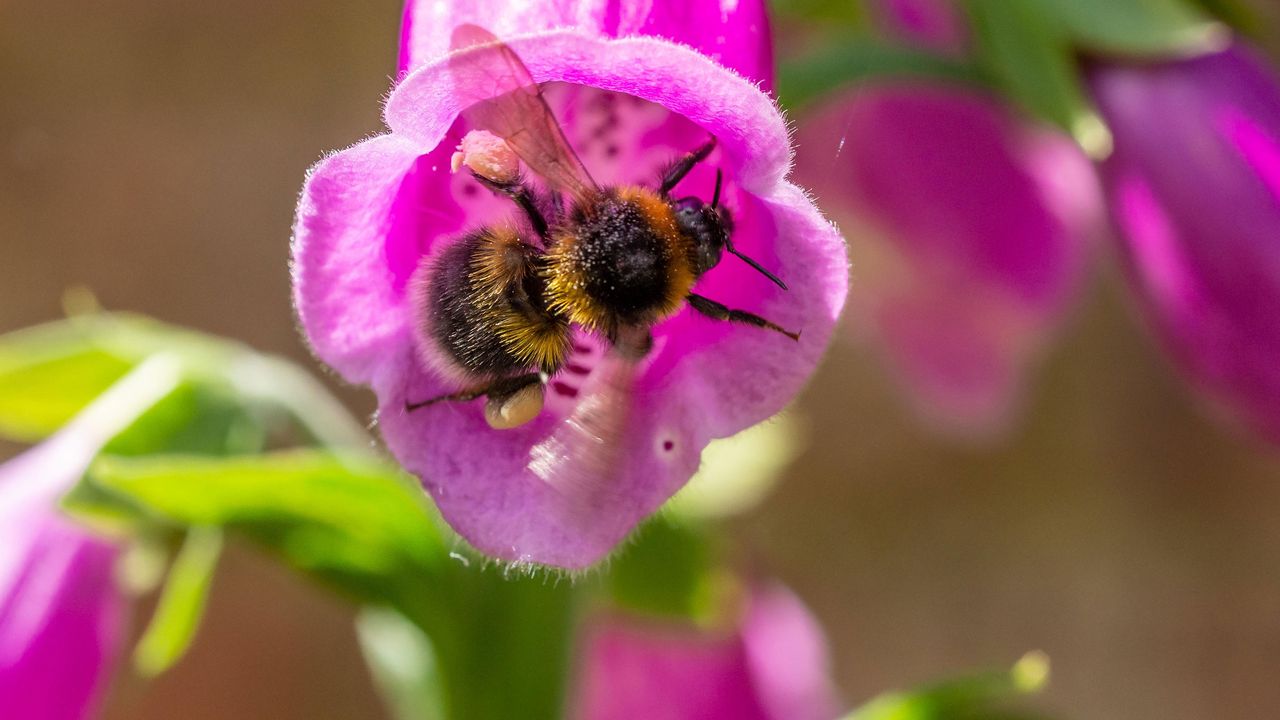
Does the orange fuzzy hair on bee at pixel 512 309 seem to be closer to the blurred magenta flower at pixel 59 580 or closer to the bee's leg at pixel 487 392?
the bee's leg at pixel 487 392

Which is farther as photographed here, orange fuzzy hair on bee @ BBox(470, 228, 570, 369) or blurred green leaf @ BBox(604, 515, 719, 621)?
blurred green leaf @ BBox(604, 515, 719, 621)

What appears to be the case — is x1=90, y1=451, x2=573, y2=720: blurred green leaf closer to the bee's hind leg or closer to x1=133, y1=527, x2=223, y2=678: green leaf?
x1=133, y1=527, x2=223, y2=678: green leaf

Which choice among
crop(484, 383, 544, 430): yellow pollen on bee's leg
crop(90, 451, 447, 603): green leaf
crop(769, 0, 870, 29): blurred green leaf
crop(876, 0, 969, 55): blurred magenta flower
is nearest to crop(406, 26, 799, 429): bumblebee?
crop(484, 383, 544, 430): yellow pollen on bee's leg

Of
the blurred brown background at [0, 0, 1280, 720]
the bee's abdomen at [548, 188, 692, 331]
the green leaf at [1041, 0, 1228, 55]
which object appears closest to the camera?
the bee's abdomen at [548, 188, 692, 331]

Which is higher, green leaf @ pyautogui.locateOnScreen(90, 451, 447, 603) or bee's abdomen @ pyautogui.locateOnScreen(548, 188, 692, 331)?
bee's abdomen @ pyautogui.locateOnScreen(548, 188, 692, 331)

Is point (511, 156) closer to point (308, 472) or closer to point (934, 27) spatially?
point (308, 472)

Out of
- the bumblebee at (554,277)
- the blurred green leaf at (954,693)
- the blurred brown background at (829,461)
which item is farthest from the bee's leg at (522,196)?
the blurred brown background at (829,461)

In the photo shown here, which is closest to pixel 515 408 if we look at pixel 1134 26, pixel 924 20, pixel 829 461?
pixel 1134 26
